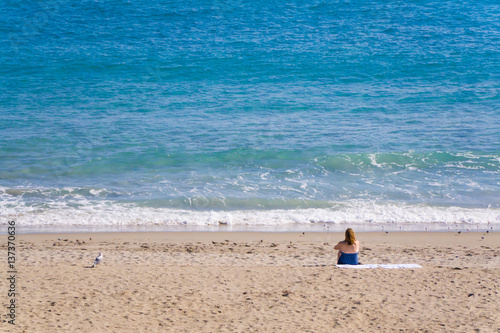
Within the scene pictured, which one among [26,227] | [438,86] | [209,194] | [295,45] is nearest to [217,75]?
[295,45]

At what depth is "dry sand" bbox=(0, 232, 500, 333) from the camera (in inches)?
235

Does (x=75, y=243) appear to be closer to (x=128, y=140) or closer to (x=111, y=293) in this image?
(x=111, y=293)

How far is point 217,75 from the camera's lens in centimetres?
2359

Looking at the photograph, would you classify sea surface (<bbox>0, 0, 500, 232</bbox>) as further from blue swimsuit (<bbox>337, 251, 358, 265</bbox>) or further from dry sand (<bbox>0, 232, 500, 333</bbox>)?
blue swimsuit (<bbox>337, 251, 358, 265</bbox>)

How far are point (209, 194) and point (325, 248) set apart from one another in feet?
13.5

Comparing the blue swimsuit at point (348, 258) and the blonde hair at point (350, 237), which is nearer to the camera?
the blonde hair at point (350, 237)

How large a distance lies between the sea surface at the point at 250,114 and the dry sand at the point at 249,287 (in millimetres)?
1577

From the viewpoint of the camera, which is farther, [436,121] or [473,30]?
[473,30]

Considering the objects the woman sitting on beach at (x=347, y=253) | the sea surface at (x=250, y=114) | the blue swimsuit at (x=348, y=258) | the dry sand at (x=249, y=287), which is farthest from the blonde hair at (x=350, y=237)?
the sea surface at (x=250, y=114)

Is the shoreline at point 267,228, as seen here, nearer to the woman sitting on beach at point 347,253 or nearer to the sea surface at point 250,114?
the sea surface at point 250,114

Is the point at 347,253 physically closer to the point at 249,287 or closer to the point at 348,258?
the point at 348,258

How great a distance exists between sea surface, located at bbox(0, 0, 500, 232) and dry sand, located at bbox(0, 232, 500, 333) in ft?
5.17

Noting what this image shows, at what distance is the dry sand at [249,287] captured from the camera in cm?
598

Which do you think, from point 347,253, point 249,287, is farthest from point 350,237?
point 249,287
